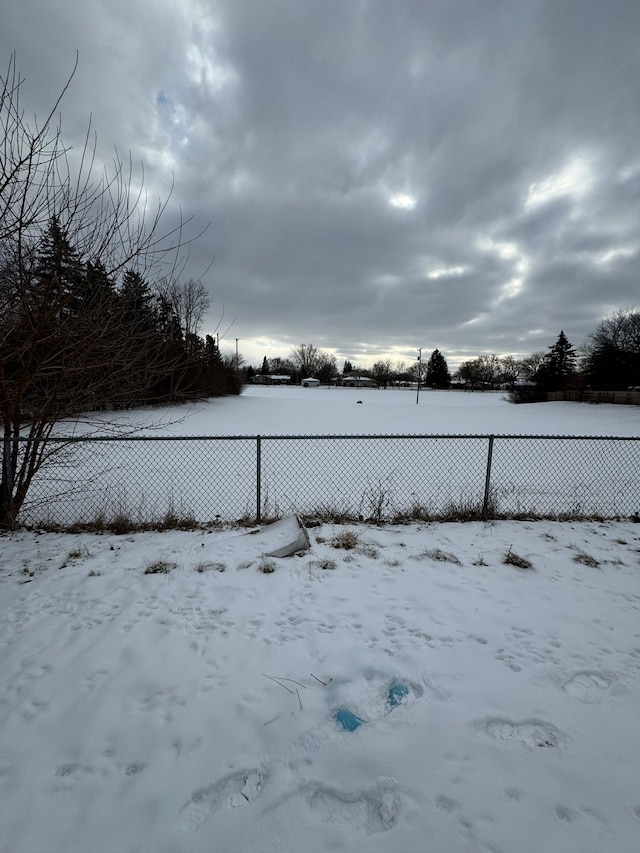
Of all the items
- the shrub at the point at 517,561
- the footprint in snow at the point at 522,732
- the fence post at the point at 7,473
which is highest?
the fence post at the point at 7,473

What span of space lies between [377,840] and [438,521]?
3874 mm

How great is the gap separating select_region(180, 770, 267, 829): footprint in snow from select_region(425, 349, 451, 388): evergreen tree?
94.5 meters

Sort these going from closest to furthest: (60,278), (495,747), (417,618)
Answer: (495,747)
(417,618)
(60,278)

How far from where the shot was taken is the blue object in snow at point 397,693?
2.17 m

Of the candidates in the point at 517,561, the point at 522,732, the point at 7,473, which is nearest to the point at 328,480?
the point at 517,561

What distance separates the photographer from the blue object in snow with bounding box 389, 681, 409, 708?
2168mm

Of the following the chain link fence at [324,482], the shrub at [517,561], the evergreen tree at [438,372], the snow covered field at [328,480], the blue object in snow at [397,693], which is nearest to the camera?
the blue object in snow at [397,693]

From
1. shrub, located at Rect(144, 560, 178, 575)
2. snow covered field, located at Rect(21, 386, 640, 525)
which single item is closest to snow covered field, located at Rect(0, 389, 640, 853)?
shrub, located at Rect(144, 560, 178, 575)

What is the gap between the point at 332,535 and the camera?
4.51 metres

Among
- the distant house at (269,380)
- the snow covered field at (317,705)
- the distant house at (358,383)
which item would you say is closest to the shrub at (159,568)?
the snow covered field at (317,705)

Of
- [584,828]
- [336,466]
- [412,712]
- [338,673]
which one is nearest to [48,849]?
[338,673]

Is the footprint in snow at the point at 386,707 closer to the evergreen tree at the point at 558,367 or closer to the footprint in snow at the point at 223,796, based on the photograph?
the footprint in snow at the point at 223,796

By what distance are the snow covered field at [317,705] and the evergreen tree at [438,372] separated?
91967mm

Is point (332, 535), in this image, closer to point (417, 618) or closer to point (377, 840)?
point (417, 618)
